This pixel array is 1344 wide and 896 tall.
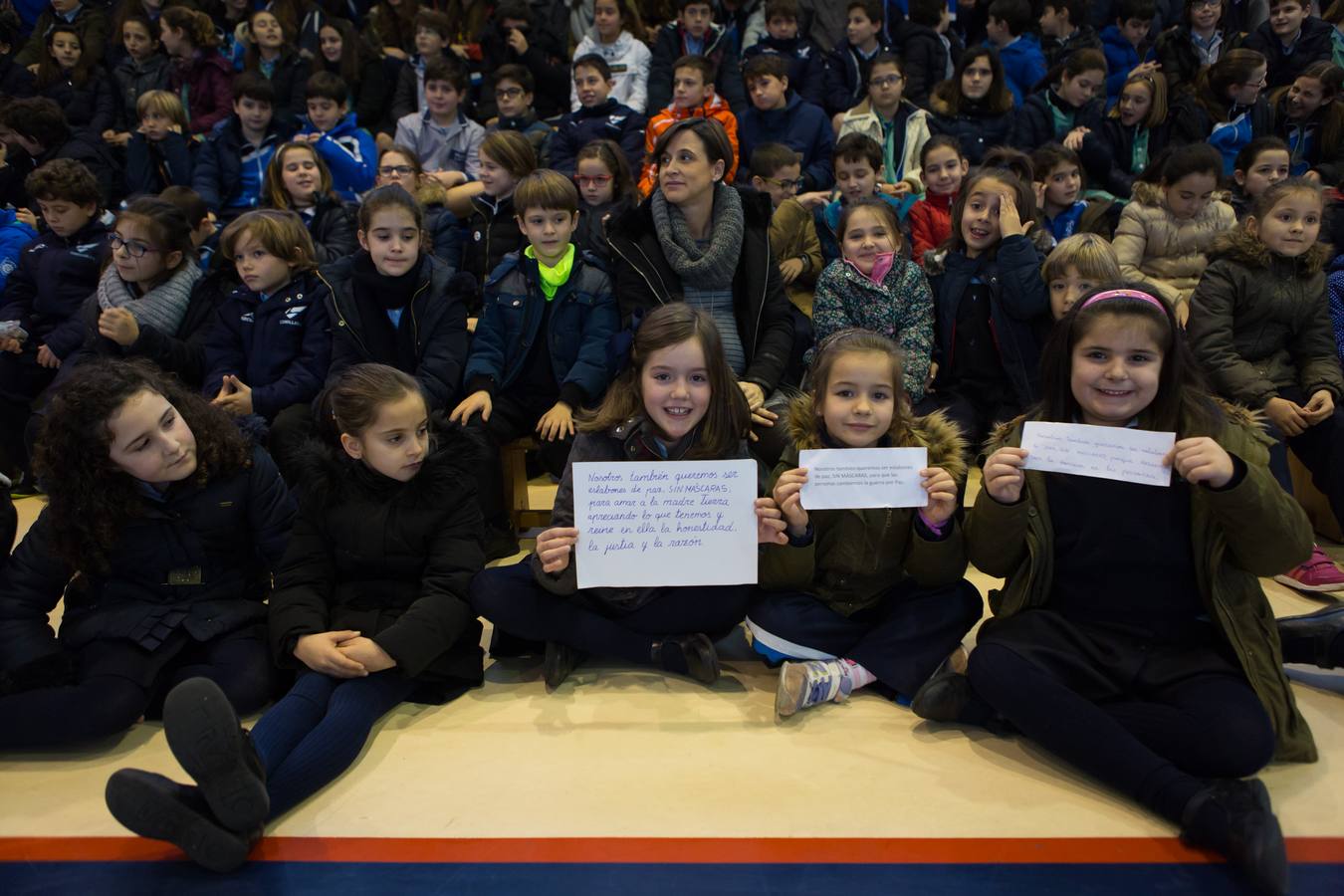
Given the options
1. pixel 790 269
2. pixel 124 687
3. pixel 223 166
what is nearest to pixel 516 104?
pixel 223 166

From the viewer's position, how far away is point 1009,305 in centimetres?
334

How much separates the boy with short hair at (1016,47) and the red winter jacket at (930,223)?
218 cm

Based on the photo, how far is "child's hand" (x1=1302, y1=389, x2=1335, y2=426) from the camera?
3.11 metres

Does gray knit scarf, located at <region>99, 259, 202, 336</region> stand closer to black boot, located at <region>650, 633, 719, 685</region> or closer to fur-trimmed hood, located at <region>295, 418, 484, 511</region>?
fur-trimmed hood, located at <region>295, 418, 484, 511</region>

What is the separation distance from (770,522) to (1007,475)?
1.83 ft

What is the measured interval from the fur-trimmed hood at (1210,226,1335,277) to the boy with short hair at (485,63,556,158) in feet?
11.8

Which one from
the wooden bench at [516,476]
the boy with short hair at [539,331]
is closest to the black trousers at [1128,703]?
the boy with short hair at [539,331]

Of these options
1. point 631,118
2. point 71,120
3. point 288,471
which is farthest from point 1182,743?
point 71,120

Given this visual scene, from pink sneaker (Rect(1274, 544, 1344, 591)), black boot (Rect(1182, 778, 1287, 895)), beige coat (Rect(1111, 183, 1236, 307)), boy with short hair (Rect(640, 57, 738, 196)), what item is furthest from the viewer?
boy with short hair (Rect(640, 57, 738, 196))

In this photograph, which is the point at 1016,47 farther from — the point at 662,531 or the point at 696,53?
the point at 662,531

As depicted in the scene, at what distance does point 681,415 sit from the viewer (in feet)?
7.93

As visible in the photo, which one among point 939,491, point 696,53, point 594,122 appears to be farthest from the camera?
point 696,53

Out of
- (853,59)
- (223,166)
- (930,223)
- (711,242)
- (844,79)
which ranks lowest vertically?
(711,242)

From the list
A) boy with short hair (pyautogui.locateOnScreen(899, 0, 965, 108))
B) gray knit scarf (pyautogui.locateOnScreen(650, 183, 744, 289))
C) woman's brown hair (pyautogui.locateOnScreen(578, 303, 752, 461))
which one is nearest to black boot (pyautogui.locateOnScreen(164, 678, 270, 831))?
woman's brown hair (pyautogui.locateOnScreen(578, 303, 752, 461))
